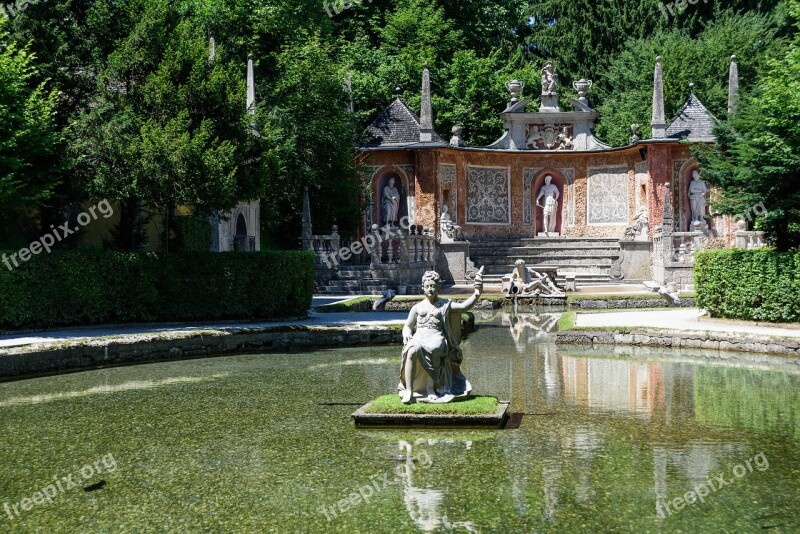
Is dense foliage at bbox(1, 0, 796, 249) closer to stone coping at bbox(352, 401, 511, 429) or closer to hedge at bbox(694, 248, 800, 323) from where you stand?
hedge at bbox(694, 248, 800, 323)

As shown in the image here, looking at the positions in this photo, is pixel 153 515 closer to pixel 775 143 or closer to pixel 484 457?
pixel 484 457

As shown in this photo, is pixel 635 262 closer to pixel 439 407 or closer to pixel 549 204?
pixel 549 204

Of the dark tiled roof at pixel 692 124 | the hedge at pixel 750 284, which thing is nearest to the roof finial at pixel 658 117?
the dark tiled roof at pixel 692 124

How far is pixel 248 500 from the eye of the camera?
24.4 feet

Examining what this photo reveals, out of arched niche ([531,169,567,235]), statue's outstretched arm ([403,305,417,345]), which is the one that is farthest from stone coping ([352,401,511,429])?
arched niche ([531,169,567,235])

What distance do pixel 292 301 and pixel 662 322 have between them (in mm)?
8149

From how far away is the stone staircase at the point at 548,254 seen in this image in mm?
33919

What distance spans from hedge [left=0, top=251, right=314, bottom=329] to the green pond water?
4499mm

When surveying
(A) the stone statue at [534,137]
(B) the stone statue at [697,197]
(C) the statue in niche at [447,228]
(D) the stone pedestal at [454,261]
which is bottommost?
(D) the stone pedestal at [454,261]

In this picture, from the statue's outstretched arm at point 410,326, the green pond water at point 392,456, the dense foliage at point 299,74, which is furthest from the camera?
the dense foliage at point 299,74

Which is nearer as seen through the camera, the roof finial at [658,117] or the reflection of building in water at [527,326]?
the reflection of building in water at [527,326]

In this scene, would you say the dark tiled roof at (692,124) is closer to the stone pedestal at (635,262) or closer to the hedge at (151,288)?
the stone pedestal at (635,262)

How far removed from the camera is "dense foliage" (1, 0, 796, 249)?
742 inches

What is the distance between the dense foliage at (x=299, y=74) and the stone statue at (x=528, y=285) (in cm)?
711
